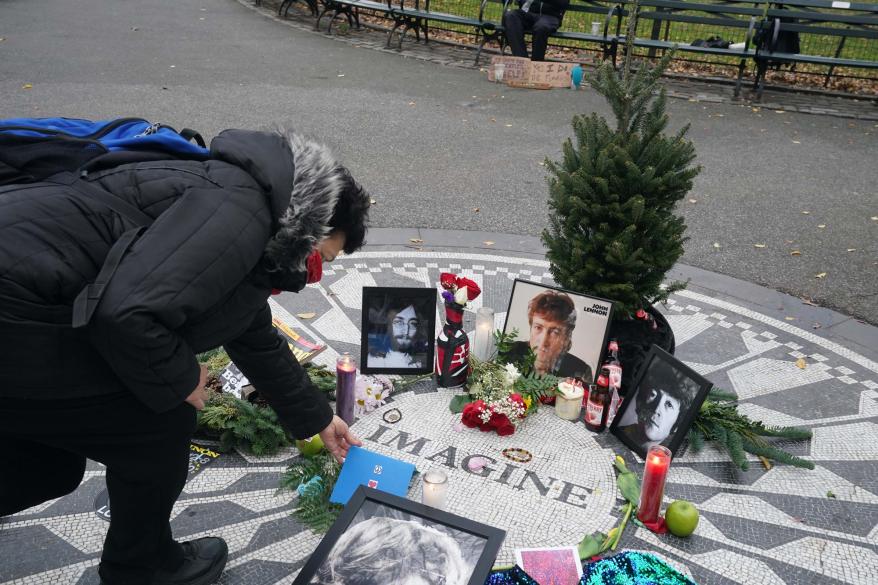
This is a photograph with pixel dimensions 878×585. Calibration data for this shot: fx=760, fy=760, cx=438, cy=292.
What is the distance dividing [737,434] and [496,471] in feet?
3.60

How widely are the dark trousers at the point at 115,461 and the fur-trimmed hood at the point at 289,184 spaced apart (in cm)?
59

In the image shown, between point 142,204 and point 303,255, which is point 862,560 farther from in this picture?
point 142,204

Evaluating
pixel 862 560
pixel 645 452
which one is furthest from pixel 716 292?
pixel 862 560

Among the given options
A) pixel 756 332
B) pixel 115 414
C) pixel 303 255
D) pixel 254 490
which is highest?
pixel 303 255

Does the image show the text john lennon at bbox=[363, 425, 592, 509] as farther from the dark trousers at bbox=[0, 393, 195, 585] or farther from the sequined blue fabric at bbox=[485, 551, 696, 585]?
the dark trousers at bbox=[0, 393, 195, 585]

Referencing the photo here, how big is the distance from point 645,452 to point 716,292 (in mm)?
2004

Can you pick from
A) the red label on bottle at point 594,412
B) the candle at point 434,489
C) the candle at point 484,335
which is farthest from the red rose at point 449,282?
the candle at point 434,489

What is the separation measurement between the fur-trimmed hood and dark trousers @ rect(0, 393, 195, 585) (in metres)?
0.59

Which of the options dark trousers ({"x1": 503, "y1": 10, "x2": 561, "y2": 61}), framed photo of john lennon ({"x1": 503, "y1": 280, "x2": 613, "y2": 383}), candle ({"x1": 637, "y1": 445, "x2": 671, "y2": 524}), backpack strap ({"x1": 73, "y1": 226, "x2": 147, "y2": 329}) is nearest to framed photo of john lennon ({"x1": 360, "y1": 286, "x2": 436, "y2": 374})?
framed photo of john lennon ({"x1": 503, "y1": 280, "x2": 613, "y2": 383})

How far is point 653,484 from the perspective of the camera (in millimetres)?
2932

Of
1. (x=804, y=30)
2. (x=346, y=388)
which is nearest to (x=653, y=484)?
(x=346, y=388)

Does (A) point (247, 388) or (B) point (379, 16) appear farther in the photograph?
(B) point (379, 16)

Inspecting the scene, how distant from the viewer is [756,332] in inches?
178

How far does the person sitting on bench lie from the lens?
10211 mm
